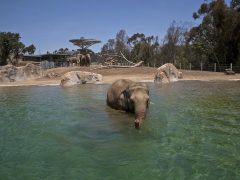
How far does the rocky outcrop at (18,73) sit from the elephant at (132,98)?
26.3m

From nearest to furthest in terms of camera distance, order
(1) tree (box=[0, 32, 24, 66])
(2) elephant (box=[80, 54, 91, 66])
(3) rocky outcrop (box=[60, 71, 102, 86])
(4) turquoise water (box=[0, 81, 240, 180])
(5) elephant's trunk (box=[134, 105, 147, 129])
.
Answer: (4) turquoise water (box=[0, 81, 240, 180])
(5) elephant's trunk (box=[134, 105, 147, 129])
(3) rocky outcrop (box=[60, 71, 102, 86])
(2) elephant (box=[80, 54, 91, 66])
(1) tree (box=[0, 32, 24, 66])

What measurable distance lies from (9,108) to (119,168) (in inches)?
413

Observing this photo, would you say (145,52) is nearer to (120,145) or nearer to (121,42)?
(121,42)

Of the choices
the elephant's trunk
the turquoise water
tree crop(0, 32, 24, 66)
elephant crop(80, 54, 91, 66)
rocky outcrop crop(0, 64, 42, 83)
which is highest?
tree crop(0, 32, 24, 66)

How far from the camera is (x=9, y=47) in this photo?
65.4 metres

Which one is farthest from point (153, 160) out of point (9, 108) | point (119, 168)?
point (9, 108)

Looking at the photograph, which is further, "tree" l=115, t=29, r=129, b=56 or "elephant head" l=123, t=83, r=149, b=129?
"tree" l=115, t=29, r=129, b=56

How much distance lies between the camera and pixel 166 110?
1396 centimetres

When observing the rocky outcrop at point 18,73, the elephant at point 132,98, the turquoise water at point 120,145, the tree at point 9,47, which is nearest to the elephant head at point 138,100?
the elephant at point 132,98

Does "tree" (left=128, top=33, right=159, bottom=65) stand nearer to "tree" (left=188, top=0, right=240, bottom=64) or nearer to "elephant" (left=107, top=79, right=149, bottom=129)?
"tree" (left=188, top=0, right=240, bottom=64)

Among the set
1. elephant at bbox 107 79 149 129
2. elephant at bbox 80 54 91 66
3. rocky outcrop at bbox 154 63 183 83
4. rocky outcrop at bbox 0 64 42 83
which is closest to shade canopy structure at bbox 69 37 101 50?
elephant at bbox 80 54 91 66

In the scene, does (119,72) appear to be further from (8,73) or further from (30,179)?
(30,179)

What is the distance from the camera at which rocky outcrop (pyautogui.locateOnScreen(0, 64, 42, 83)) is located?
38750 mm

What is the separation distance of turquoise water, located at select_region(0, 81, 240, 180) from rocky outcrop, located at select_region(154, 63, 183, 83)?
777 inches
